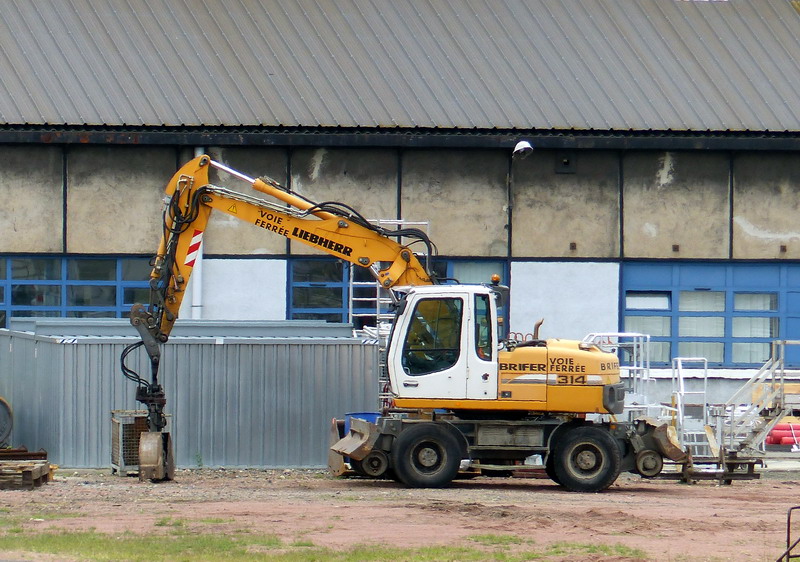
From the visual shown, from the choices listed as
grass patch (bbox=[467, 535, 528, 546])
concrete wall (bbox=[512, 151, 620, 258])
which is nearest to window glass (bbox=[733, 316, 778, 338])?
concrete wall (bbox=[512, 151, 620, 258])

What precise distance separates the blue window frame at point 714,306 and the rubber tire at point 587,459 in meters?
9.74

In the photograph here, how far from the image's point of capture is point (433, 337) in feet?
62.2

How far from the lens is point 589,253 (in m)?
28.4

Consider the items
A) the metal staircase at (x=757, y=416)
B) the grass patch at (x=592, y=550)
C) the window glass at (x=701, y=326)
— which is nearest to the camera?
the grass patch at (x=592, y=550)

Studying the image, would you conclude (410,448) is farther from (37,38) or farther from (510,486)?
(37,38)

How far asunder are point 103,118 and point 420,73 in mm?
6718

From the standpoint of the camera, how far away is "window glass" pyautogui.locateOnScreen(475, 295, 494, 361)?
18.9 meters

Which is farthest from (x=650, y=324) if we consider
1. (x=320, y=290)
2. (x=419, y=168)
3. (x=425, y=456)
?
(x=425, y=456)

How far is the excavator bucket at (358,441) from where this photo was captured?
18906 millimetres

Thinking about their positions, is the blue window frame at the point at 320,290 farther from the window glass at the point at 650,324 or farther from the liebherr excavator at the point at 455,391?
the liebherr excavator at the point at 455,391

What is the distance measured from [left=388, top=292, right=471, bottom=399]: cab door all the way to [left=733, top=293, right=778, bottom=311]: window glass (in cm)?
1173

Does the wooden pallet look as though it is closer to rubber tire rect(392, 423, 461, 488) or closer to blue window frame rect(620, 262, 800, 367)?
rubber tire rect(392, 423, 461, 488)

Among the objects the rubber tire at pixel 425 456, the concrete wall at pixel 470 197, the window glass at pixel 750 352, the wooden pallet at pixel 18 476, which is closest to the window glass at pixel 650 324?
the concrete wall at pixel 470 197

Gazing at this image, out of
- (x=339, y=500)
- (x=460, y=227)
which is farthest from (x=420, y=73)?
(x=339, y=500)
